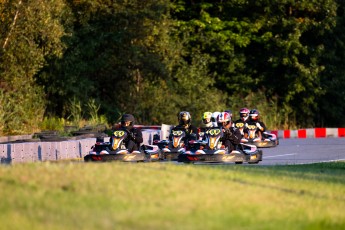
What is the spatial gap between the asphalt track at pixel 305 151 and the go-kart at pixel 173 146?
2.34m

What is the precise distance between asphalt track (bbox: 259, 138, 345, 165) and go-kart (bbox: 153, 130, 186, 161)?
7.69 ft

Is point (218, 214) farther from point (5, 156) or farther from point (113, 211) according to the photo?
point (5, 156)

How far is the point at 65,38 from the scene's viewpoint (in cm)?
3944

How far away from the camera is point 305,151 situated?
32.0 meters

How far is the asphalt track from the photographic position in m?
27.5

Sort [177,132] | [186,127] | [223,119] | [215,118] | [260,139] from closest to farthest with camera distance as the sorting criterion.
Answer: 1. [223,119]
2. [215,118]
3. [177,132]
4. [186,127]
5. [260,139]

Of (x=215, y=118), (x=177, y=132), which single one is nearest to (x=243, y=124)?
(x=215, y=118)

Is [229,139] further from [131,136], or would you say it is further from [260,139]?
[260,139]

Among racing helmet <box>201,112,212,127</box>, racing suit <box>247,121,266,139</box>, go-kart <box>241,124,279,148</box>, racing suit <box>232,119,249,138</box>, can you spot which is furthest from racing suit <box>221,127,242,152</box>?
racing suit <box>247,121,266,139</box>

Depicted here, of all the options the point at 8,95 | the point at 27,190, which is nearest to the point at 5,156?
the point at 8,95

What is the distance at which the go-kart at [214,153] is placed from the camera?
2442cm

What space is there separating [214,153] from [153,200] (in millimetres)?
13720

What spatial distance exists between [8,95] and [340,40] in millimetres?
20630

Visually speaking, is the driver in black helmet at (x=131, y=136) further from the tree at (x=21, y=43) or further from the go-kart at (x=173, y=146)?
the tree at (x=21, y=43)
